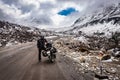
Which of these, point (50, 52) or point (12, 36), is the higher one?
point (50, 52)

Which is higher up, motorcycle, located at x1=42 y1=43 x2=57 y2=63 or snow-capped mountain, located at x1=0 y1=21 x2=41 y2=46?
motorcycle, located at x1=42 y1=43 x2=57 y2=63

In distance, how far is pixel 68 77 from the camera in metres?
10.7

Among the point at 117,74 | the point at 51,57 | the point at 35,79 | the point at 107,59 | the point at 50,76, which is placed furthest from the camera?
the point at 107,59

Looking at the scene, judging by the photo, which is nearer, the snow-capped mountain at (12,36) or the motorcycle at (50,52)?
the motorcycle at (50,52)

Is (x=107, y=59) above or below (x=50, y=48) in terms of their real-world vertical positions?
below

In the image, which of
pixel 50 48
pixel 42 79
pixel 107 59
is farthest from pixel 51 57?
pixel 42 79

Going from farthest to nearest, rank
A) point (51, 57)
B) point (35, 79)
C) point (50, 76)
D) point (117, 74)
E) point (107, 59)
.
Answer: point (107, 59), point (51, 57), point (117, 74), point (50, 76), point (35, 79)

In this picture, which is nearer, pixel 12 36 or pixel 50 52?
pixel 50 52

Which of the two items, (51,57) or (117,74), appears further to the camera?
(51,57)

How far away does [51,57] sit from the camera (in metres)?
16.4

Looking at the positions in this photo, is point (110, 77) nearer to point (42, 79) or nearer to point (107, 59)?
point (42, 79)

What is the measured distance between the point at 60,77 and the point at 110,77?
265 centimetres

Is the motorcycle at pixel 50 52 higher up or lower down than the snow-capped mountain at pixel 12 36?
higher up

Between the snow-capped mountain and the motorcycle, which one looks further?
the snow-capped mountain
